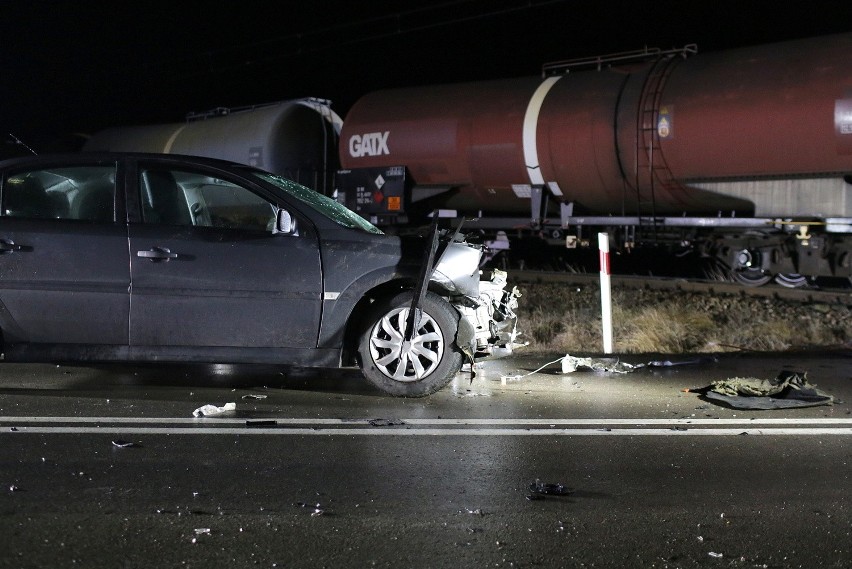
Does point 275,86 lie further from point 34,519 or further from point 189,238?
point 34,519

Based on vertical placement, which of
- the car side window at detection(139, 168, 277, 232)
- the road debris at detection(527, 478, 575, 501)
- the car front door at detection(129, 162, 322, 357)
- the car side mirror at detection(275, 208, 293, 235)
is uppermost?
the car side window at detection(139, 168, 277, 232)

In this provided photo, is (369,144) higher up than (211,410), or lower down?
higher up

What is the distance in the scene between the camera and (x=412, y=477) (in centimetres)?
425

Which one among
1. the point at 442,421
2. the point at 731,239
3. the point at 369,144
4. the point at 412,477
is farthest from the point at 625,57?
the point at 412,477

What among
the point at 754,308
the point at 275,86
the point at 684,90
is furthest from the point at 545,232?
the point at 275,86

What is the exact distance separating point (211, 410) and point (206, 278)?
93cm

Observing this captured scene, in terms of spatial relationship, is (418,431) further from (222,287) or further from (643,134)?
(643,134)

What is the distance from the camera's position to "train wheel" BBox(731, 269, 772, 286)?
14406 mm

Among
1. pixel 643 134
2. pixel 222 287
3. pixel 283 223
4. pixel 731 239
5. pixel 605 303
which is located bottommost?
pixel 605 303

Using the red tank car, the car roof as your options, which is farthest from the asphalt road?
the red tank car

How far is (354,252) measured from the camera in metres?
6.16

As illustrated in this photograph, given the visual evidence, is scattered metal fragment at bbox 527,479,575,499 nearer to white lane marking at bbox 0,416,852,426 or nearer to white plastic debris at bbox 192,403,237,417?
white lane marking at bbox 0,416,852,426

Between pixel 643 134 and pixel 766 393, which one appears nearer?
pixel 766 393

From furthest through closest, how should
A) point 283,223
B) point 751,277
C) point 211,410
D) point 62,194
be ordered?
point 751,277
point 62,194
point 283,223
point 211,410
